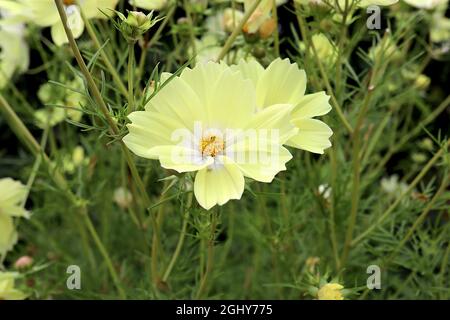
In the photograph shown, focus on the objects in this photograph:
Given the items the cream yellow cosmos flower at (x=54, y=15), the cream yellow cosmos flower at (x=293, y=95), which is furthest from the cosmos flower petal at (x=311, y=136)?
the cream yellow cosmos flower at (x=54, y=15)

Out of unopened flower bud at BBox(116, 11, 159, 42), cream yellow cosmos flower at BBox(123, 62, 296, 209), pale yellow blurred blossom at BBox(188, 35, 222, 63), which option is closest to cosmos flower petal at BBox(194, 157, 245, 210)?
cream yellow cosmos flower at BBox(123, 62, 296, 209)

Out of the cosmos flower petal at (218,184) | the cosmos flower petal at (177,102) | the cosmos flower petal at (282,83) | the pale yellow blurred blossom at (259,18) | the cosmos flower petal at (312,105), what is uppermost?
the pale yellow blurred blossom at (259,18)

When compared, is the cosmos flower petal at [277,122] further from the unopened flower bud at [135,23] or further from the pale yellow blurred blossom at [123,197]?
the pale yellow blurred blossom at [123,197]

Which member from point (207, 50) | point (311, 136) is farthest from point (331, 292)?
point (207, 50)

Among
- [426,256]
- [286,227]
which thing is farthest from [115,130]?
[426,256]

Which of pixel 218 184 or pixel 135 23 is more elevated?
pixel 135 23

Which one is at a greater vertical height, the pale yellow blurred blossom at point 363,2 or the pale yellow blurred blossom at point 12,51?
the pale yellow blurred blossom at point 12,51

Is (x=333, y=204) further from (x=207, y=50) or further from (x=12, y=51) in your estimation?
(x=12, y=51)

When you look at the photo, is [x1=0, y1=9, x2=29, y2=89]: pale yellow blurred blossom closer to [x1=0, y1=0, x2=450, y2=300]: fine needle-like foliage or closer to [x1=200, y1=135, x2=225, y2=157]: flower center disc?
[x1=0, y1=0, x2=450, y2=300]: fine needle-like foliage
